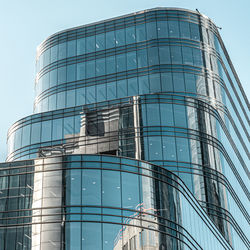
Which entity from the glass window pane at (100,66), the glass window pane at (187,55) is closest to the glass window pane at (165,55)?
the glass window pane at (187,55)

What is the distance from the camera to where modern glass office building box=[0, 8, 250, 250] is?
38125mm

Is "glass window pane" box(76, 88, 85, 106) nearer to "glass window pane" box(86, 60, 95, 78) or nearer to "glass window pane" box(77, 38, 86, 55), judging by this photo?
"glass window pane" box(86, 60, 95, 78)

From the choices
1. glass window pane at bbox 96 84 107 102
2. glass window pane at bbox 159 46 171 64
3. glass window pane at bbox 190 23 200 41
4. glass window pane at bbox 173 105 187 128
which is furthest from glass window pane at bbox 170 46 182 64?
glass window pane at bbox 96 84 107 102

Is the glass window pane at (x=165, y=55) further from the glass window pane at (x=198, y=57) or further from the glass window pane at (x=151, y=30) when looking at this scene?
the glass window pane at (x=198, y=57)

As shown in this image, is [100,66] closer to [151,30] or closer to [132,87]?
[132,87]

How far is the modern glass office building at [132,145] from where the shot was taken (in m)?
38.1

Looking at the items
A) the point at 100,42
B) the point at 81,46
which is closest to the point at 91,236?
the point at 100,42

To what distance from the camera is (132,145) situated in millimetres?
57625

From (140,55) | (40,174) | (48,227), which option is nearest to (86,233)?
(48,227)

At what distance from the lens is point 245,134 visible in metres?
83.4

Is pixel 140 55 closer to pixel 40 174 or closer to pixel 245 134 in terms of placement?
pixel 245 134

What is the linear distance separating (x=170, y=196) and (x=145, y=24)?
3135 cm

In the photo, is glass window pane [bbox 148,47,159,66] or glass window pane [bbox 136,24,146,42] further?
glass window pane [bbox 136,24,146,42]

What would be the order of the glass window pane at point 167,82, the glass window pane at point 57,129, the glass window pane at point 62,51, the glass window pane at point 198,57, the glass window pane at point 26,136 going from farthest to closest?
the glass window pane at point 62,51 < the glass window pane at point 198,57 < the glass window pane at point 167,82 < the glass window pane at point 26,136 < the glass window pane at point 57,129
